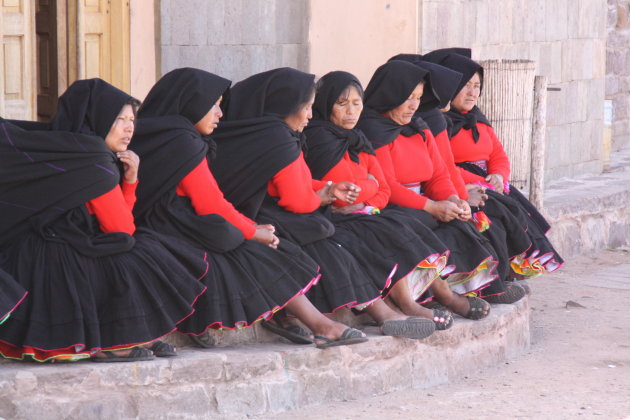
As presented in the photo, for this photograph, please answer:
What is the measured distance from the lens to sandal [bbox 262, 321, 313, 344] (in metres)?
4.93

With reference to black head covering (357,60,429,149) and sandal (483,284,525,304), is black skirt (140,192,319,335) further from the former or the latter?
sandal (483,284,525,304)

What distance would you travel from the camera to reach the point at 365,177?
563 cm

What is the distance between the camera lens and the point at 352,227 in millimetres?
5398

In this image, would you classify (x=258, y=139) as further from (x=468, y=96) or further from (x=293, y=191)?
(x=468, y=96)

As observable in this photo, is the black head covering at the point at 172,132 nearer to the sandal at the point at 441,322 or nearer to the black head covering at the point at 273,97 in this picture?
the black head covering at the point at 273,97

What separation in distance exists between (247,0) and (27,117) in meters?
1.52

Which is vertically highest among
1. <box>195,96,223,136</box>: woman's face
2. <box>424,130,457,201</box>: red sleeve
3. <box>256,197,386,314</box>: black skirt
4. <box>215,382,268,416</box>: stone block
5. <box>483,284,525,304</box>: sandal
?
<box>195,96,223,136</box>: woman's face

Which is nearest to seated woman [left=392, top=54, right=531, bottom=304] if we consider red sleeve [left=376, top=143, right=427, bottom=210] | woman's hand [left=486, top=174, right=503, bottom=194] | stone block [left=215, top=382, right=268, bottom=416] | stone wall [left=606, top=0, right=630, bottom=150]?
woman's hand [left=486, top=174, right=503, bottom=194]

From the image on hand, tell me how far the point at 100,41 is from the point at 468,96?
2.17 meters

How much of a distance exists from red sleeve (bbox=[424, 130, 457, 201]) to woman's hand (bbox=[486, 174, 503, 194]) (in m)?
0.62

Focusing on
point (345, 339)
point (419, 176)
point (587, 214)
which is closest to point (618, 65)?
point (587, 214)

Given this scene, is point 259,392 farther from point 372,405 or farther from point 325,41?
→ point 325,41

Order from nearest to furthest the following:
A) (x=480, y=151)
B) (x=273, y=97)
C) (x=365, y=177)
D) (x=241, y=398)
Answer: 1. (x=241, y=398)
2. (x=273, y=97)
3. (x=365, y=177)
4. (x=480, y=151)

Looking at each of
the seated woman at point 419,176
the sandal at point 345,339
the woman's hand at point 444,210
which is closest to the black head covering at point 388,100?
the seated woman at point 419,176
